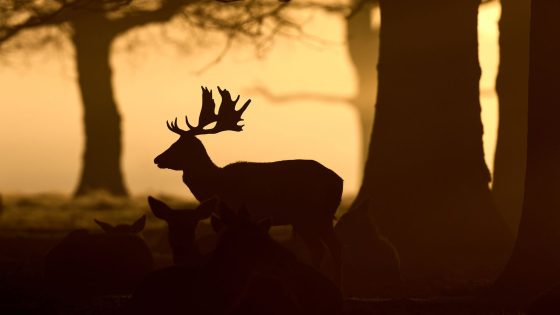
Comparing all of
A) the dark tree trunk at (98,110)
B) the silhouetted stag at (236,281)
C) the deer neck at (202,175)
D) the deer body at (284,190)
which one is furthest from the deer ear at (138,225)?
the dark tree trunk at (98,110)

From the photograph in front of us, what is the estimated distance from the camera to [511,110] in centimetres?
2078

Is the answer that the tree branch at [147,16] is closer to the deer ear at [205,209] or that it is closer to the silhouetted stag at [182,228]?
the silhouetted stag at [182,228]

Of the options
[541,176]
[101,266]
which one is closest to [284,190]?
[101,266]

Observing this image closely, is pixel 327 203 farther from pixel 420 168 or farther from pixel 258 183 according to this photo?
pixel 420 168

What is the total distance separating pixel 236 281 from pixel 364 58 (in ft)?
84.9

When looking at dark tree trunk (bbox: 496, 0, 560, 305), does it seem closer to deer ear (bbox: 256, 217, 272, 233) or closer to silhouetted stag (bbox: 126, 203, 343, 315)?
silhouetted stag (bbox: 126, 203, 343, 315)

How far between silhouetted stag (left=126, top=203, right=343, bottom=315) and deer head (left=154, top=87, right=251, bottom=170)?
3.89m

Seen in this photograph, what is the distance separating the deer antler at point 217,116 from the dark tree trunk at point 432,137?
4729 millimetres

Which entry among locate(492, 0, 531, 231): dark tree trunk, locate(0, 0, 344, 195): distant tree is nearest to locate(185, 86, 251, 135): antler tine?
locate(492, 0, 531, 231): dark tree trunk

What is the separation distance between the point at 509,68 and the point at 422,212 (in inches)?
200

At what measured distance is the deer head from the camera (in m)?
12.2

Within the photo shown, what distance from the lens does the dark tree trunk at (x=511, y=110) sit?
67.6 feet

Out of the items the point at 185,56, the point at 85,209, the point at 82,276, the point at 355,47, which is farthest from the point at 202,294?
the point at 355,47

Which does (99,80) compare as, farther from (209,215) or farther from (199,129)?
(209,215)
